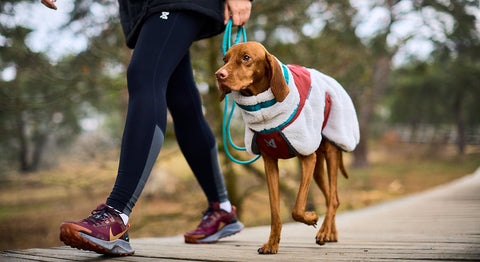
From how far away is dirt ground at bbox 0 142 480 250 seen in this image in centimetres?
654

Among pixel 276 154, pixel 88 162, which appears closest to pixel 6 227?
pixel 88 162

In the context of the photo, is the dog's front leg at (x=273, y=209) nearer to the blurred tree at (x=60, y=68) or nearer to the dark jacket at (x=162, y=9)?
the dark jacket at (x=162, y=9)

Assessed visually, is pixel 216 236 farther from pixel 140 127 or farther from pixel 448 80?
pixel 448 80

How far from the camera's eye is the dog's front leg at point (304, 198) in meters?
1.98

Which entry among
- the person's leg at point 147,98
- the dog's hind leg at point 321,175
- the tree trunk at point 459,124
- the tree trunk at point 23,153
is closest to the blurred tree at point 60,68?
the tree trunk at point 23,153

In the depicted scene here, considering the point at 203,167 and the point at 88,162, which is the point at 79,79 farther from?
the point at 203,167

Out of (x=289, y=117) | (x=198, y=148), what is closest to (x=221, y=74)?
(x=289, y=117)

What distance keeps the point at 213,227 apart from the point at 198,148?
47cm

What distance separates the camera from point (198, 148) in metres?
2.31

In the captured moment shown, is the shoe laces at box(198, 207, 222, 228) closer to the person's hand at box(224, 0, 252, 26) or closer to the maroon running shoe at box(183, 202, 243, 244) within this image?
the maroon running shoe at box(183, 202, 243, 244)

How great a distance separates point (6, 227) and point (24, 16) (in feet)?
16.8

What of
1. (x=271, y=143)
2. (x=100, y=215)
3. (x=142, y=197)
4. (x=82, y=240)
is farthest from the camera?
(x=142, y=197)

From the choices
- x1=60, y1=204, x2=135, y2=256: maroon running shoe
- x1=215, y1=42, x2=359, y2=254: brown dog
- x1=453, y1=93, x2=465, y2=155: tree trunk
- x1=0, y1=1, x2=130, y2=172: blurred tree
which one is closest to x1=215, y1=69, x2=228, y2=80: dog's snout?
x1=215, y1=42, x2=359, y2=254: brown dog

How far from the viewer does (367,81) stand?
653 centimetres
